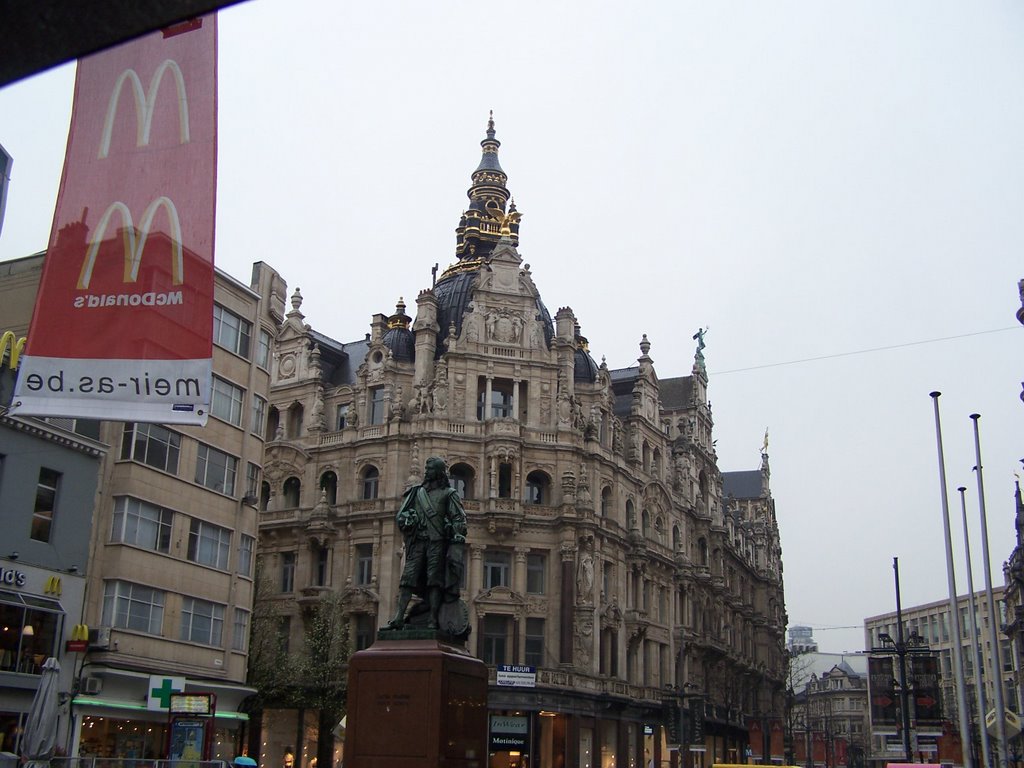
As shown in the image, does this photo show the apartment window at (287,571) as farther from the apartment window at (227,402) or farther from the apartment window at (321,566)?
the apartment window at (227,402)

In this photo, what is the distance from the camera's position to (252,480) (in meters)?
42.0

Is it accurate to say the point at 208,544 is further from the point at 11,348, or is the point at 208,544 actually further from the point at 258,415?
the point at 11,348

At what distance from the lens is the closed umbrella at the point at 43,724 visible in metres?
24.9

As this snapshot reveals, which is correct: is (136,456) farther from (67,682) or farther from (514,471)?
(514,471)

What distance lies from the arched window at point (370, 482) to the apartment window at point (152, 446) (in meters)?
24.0

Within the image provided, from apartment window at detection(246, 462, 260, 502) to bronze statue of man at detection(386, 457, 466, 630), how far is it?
2113cm

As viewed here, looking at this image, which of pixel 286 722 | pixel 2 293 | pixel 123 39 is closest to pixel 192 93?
pixel 123 39

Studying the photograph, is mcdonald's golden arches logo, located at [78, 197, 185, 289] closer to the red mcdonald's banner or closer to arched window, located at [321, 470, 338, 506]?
the red mcdonald's banner

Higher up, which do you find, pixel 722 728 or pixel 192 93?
pixel 192 93

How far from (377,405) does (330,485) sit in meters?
5.50

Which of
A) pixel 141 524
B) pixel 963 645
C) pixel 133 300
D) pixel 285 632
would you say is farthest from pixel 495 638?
pixel 963 645

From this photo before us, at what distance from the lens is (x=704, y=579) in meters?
77.7

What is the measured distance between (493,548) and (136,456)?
26621mm

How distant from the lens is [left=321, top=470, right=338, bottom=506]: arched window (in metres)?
62.6
